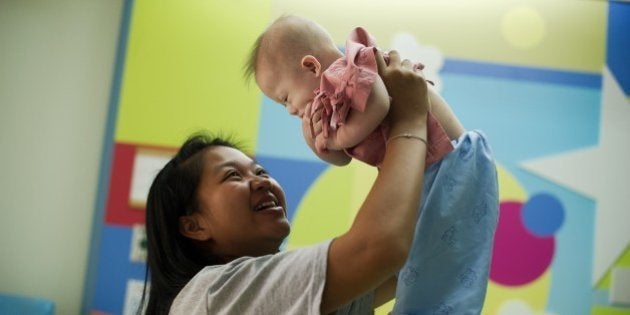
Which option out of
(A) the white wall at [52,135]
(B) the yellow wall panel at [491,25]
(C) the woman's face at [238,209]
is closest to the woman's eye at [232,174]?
(C) the woman's face at [238,209]

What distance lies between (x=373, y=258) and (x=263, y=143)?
1520mm

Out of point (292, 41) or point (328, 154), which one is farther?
point (292, 41)

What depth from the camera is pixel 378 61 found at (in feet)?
2.94

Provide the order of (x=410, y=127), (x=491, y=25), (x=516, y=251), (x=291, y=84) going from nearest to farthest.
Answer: (x=410, y=127) → (x=291, y=84) → (x=516, y=251) → (x=491, y=25)

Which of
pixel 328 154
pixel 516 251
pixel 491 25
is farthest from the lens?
pixel 491 25

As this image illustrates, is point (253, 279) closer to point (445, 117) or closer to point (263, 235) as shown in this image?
point (263, 235)

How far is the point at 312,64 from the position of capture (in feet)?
3.30

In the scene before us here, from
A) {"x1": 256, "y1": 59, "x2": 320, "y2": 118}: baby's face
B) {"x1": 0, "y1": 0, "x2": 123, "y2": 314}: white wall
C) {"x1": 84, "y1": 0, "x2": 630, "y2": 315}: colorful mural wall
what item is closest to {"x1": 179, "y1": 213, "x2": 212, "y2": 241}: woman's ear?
{"x1": 256, "y1": 59, "x2": 320, "y2": 118}: baby's face

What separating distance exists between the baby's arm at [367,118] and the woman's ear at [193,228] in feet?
1.30

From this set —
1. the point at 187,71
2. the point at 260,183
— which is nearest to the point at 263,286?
the point at 260,183

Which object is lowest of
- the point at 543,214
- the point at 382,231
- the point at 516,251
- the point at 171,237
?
the point at 516,251

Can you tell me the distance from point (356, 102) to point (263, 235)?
14.9 inches

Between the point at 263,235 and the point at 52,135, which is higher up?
the point at 263,235

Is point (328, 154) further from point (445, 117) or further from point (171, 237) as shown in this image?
point (171, 237)
